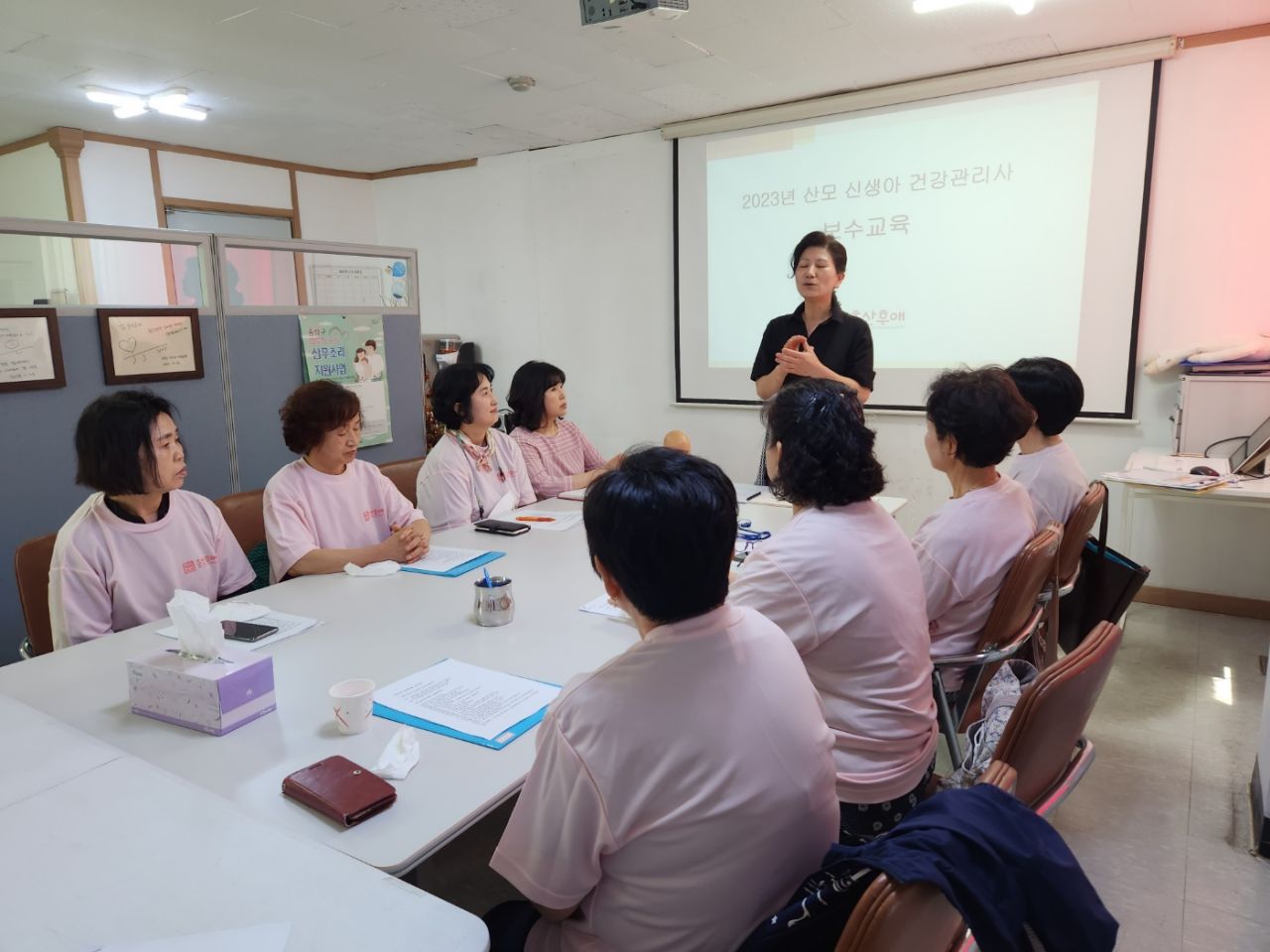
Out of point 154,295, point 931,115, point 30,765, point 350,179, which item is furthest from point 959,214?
point 154,295

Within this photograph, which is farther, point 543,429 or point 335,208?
point 335,208

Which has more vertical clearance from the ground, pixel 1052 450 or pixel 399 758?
pixel 1052 450

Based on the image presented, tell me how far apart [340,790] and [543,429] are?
7.95ft

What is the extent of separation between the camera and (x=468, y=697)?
1.43 m

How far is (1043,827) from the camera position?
746mm

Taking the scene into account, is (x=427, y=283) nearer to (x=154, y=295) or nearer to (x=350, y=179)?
(x=350, y=179)

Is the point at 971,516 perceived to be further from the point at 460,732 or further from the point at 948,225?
the point at 948,225

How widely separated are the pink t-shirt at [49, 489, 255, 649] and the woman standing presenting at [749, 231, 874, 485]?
2.16m

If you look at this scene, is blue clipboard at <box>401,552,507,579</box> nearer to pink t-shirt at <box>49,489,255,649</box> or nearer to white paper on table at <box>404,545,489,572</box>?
white paper on table at <box>404,545,489,572</box>

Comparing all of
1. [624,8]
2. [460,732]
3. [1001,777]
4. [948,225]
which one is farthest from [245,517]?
[948,225]

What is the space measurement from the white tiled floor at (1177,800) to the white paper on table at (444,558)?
1.88 metres

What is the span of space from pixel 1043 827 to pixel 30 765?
134 centimetres

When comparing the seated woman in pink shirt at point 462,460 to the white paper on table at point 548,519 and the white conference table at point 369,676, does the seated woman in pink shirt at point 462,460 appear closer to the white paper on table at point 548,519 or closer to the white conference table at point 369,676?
the white paper on table at point 548,519

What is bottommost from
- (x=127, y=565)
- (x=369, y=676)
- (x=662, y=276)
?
(x=369, y=676)
